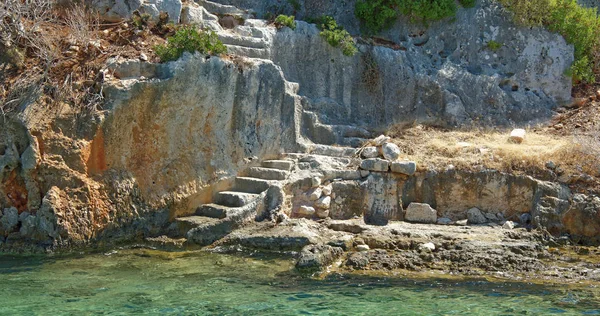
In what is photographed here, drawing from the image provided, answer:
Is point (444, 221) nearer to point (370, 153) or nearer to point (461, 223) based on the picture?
point (461, 223)

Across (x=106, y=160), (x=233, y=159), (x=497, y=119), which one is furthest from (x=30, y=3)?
(x=497, y=119)

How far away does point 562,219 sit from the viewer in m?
10.3

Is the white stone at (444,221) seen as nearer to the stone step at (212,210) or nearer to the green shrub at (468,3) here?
the stone step at (212,210)

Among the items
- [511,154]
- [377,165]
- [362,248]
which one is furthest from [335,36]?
[362,248]

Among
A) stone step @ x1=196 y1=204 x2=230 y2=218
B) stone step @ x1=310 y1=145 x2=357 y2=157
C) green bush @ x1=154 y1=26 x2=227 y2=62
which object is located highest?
green bush @ x1=154 y1=26 x2=227 y2=62

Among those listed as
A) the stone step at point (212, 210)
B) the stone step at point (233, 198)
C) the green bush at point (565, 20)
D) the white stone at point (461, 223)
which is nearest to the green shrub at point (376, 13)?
the green bush at point (565, 20)

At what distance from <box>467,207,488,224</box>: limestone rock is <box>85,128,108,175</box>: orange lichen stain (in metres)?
5.79

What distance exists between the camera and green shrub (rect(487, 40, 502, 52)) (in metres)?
14.2

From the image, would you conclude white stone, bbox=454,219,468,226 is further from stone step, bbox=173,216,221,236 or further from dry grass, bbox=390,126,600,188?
stone step, bbox=173,216,221,236

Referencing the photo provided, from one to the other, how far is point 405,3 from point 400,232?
623cm

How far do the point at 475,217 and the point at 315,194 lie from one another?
2624 millimetres

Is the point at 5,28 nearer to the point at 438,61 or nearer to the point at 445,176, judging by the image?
the point at 445,176

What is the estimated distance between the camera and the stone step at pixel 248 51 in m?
11.8

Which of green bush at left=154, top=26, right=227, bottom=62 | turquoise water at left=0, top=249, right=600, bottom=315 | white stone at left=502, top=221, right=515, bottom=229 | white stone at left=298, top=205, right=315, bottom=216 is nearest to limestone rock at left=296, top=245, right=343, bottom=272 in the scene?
turquoise water at left=0, top=249, right=600, bottom=315
